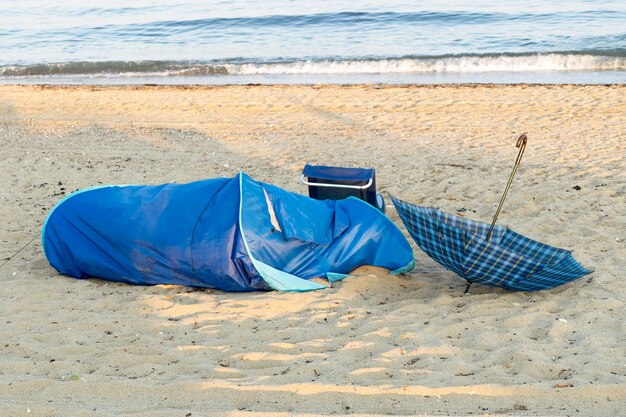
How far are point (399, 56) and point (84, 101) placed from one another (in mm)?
6881

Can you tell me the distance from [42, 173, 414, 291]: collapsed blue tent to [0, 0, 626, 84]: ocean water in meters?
9.74

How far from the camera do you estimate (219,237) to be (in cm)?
593

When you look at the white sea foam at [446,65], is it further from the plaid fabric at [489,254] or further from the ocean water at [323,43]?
the plaid fabric at [489,254]

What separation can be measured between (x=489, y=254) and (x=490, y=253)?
0.01 meters

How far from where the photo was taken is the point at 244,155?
10211 mm

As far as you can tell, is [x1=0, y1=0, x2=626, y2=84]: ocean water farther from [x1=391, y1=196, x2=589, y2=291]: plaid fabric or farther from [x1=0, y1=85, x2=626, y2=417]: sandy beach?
[x1=391, y1=196, x2=589, y2=291]: plaid fabric

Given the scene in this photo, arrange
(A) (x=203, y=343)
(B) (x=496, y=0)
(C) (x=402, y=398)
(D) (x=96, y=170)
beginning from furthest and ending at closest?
(B) (x=496, y=0) < (D) (x=96, y=170) < (A) (x=203, y=343) < (C) (x=402, y=398)

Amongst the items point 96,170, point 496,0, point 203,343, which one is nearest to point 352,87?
point 96,170

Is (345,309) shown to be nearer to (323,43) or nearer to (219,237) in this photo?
(219,237)

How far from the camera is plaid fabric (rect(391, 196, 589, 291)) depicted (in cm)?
536

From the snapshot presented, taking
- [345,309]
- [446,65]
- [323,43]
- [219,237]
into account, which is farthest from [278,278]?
[323,43]

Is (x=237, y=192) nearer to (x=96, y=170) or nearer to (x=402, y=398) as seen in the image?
(x=402, y=398)

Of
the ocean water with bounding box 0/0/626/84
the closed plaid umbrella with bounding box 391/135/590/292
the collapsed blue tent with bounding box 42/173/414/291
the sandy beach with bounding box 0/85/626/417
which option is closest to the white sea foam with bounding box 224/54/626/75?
the ocean water with bounding box 0/0/626/84

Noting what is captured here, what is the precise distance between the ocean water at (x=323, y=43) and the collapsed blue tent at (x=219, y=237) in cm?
974
